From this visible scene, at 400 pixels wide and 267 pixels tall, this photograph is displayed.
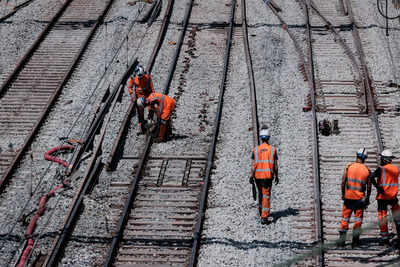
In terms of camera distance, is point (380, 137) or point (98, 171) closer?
point (98, 171)

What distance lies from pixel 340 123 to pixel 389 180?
15.4ft

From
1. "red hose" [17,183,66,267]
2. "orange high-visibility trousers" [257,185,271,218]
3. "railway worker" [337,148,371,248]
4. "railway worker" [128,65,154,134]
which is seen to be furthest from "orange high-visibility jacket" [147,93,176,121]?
"railway worker" [337,148,371,248]

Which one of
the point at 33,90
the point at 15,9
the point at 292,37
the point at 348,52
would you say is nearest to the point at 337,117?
the point at 348,52

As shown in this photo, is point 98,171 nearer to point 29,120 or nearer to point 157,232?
point 157,232

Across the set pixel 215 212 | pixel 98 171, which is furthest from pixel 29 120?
pixel 215 212

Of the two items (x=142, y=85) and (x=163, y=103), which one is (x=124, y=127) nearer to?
(x=142, y=85)

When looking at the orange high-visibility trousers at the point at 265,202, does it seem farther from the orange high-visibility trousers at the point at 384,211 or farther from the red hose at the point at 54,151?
the red hose at the point at 54,151

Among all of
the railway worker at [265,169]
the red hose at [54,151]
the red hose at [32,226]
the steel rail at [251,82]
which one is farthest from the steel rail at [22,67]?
the railway worker at [265,169]

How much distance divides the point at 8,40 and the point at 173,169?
9.52 metres

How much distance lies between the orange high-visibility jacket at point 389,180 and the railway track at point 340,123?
0.90 meters

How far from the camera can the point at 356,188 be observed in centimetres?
932

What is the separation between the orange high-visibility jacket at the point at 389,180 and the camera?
9.30 meters

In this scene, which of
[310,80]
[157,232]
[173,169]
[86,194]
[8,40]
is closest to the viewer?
[157,232]

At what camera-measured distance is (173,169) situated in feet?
40.7
